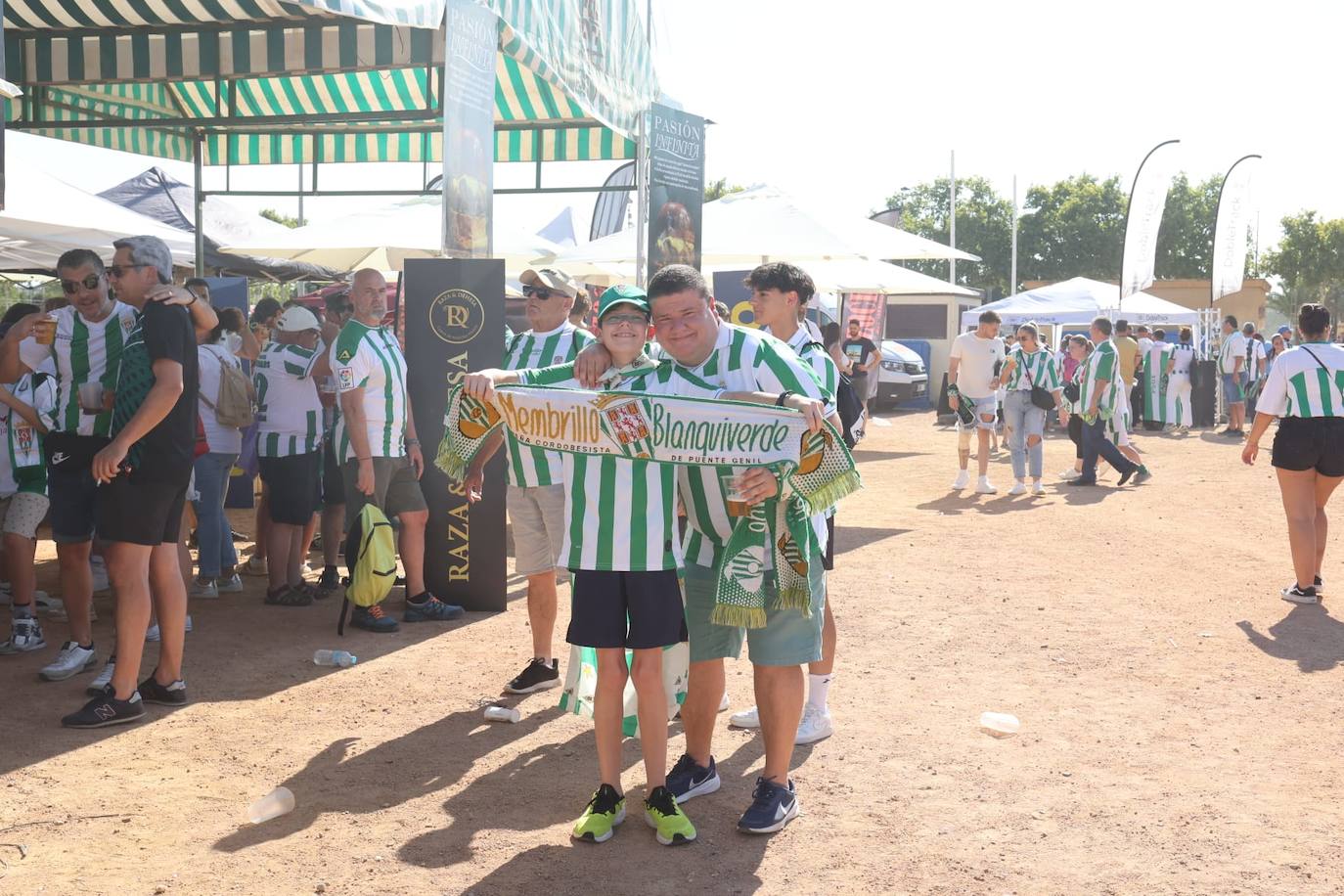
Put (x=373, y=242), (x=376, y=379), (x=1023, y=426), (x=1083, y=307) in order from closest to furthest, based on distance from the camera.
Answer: (x=376, y=379)
(x=1023, y=426)
(x=373, y=242)
(x=1083, y=307)

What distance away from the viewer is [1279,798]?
14.7 ft

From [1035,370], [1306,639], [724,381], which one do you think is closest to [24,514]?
[724,381]

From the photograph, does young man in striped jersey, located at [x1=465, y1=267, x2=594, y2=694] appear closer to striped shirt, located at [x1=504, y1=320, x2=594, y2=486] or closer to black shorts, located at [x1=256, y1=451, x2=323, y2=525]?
striped shirt, located at [x1=504, y1=320, x2=594, y2=486]

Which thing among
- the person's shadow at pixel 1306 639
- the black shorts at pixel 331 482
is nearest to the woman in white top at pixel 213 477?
the black shorts at pixel 331 482

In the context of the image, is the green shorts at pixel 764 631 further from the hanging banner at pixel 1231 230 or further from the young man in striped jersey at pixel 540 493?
the hanging banner at pixel 1231 230

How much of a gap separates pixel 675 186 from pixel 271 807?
23.0 feet

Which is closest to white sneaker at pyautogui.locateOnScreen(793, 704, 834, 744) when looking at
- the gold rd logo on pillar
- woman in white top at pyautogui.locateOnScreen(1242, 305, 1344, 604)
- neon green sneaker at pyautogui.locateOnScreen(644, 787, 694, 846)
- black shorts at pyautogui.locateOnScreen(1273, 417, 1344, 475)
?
neon green sneaker at pyautogui.locateOnScreen(644, 787, 694, 846)

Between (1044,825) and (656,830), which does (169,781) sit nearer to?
(656,830)

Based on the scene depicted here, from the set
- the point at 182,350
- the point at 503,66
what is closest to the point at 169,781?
the point at 182,350

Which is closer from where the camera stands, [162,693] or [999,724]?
[999,724]

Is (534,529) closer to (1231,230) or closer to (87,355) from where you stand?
(87,355)

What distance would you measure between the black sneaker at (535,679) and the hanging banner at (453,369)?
1558mm

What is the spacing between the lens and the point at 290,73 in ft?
31.8

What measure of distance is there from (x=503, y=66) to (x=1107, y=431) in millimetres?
7755
